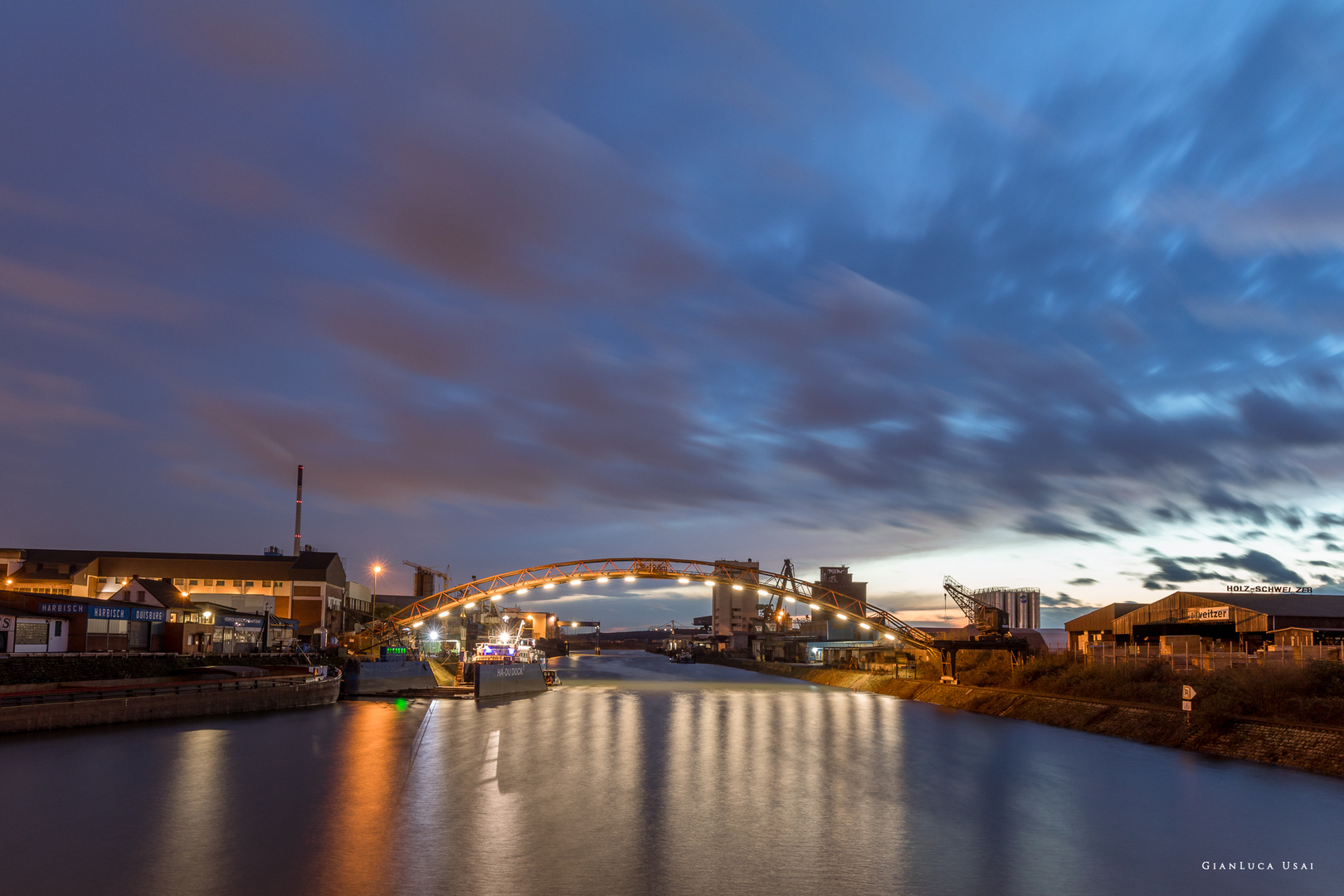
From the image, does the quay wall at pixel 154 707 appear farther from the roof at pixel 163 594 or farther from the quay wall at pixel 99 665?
the roof at pixel 163 594

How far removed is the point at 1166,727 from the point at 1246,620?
24594 mm

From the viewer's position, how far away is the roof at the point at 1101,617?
69438 millimetres

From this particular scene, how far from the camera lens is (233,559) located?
118 meters

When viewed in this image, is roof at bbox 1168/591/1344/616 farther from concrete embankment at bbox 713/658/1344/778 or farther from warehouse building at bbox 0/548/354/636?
warehouse building at bbox 0/548/354/636

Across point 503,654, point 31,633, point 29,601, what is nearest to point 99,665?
point 31,633

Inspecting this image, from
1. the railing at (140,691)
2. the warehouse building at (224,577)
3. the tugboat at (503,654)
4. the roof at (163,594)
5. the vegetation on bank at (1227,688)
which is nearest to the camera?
the vegetation on bank at (1227,688)

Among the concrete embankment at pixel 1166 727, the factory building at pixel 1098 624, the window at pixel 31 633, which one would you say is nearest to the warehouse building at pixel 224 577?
the window at pixel 31 633

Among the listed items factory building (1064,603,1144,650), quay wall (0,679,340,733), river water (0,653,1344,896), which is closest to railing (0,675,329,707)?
quay wall (0,679,340,733)

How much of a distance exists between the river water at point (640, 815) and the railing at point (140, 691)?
211cm

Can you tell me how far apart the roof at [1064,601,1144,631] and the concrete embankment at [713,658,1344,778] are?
41.1 ft

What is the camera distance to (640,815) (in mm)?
25953

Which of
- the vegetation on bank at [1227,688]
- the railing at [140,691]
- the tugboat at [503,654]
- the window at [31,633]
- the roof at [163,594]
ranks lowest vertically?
the tugboat at [503,654]

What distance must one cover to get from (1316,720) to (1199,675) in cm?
956

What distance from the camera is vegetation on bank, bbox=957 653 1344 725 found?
3375 cm
